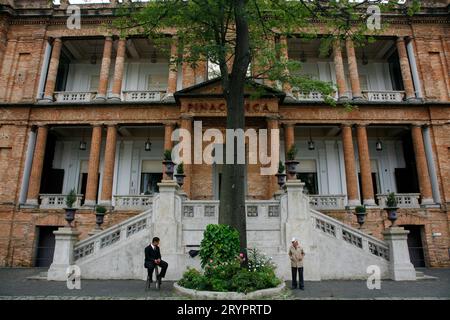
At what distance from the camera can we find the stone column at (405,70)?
17.7 m

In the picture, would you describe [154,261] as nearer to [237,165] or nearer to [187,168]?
[237,165]

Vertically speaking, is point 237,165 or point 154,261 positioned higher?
point 237,165

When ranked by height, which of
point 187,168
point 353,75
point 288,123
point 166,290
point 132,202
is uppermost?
point 353,75

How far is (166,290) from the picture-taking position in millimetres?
8508

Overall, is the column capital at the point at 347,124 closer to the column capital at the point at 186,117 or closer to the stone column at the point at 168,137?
the column capital at the point at 186,117

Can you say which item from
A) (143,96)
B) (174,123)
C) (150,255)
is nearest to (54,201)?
(143,96)

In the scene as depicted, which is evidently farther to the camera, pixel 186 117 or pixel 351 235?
pixel 186 117

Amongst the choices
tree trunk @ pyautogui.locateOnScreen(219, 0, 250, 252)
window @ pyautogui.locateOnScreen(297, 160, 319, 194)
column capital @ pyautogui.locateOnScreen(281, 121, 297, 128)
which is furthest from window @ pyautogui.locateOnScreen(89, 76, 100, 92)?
window @ pyautogui.locateOnScreen(297, 160, 319, 194)

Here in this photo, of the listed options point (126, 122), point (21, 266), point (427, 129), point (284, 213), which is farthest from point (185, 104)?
point (427, 129)

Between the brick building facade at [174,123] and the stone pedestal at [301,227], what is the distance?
403cm

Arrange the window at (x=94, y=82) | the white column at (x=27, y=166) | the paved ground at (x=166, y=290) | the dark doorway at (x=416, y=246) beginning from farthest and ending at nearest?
the window at (x=94, y=82) < the white column at (x=27, y=166) < the dark doorway at (x=416, y=246) < the paved ground at (x=166, y=290)

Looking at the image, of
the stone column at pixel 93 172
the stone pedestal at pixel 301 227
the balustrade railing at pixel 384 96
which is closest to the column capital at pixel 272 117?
the stone pedestal at pixel 301 227

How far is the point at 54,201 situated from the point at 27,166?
255cm

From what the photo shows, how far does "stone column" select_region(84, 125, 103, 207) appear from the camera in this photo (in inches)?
646
